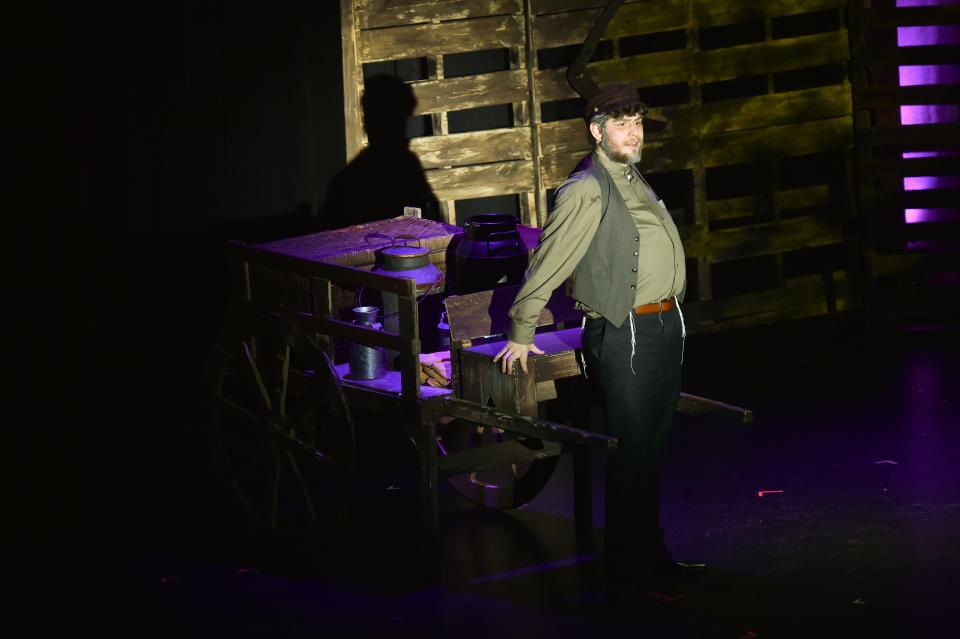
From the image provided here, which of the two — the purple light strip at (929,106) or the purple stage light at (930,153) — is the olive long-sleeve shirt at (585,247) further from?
the purple light strip at (929,106)

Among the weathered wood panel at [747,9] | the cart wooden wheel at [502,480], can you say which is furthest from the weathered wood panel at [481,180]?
the cart wooden wheel at [502,480]

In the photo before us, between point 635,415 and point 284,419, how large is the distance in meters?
1.33

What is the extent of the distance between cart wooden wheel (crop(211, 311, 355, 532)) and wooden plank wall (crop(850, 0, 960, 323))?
4087 mm

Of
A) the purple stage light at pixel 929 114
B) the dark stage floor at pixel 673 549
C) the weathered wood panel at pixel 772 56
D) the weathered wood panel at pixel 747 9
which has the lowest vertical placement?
the dark stage floor at pixel 673 549

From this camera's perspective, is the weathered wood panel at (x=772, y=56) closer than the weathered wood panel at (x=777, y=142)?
Yes

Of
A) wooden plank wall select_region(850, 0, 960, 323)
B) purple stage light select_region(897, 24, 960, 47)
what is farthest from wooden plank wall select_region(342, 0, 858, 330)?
purple stage light select_region(897, 24, 960, 47)

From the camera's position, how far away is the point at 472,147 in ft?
27.2

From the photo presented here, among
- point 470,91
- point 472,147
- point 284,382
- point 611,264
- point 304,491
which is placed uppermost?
point 470,91

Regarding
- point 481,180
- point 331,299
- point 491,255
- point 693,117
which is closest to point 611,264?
point 491,255

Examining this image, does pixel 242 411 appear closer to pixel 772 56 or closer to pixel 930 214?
pixel 772 56

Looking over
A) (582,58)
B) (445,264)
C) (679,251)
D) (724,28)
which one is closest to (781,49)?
(724,28)

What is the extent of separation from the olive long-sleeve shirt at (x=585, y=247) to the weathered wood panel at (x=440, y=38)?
2.91m

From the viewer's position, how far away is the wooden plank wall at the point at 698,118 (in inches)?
321

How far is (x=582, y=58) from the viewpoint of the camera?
8.22m
